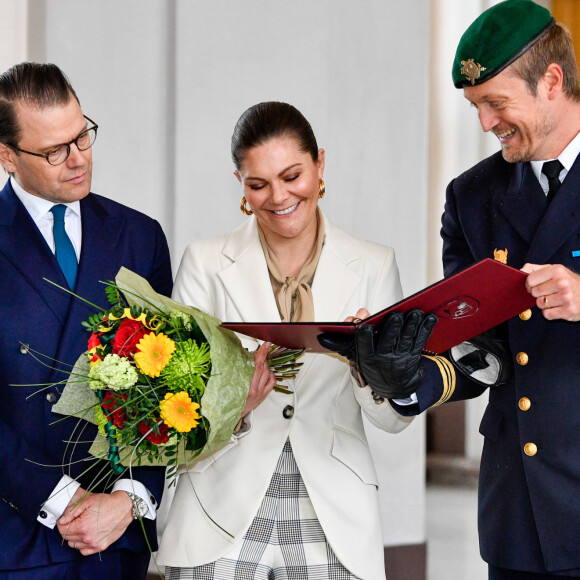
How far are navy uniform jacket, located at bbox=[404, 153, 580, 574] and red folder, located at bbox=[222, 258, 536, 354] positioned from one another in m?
0.13

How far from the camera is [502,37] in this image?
1.75 metres

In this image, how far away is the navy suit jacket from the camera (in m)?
1.88

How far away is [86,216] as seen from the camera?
6.87 feet

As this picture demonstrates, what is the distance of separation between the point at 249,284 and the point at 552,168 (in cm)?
73

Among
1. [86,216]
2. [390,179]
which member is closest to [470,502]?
[390,179]

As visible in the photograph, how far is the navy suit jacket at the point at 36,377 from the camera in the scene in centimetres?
188

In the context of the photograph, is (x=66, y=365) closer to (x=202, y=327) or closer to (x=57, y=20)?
(x=202, y=327)

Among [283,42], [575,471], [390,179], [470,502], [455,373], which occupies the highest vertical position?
[283,42]

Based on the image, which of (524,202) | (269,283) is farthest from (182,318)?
(524,202)

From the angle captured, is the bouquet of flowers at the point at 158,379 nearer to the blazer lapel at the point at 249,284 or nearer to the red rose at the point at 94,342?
the red rose at the point at 94,342

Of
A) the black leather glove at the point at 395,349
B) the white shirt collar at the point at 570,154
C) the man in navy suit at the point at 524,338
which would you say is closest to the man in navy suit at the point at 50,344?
the black leather glove at the point at 395,349

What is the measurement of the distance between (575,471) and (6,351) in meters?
1.23

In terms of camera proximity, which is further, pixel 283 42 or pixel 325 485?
pixel 283 42

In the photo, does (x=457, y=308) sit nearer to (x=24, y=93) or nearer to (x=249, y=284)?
(x=249, y=284)
